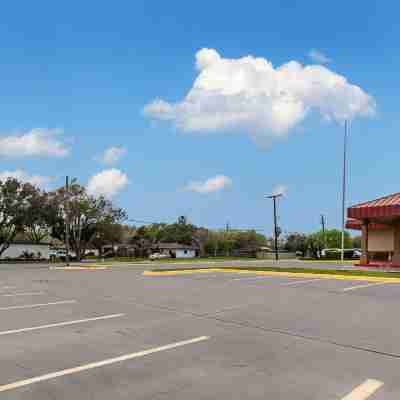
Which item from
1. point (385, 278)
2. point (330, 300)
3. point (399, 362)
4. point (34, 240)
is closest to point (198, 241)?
point (34, 240)

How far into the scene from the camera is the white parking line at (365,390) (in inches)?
188

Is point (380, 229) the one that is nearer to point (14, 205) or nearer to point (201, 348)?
point (201, 348)

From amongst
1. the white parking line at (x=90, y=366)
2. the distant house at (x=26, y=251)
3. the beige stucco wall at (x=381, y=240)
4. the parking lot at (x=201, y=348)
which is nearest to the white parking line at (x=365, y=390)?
the parking lot at (x=201, y=348)

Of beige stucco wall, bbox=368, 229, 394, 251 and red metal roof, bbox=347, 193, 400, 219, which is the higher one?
red metal roof, bbox=347, 193, 400, 219

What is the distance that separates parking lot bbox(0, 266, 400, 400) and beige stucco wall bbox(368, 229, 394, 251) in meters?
23.6

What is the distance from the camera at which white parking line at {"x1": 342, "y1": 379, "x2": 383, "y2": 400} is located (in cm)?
477

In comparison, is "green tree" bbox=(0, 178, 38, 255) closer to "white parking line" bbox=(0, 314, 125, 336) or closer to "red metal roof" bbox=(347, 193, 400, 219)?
"red metal roof" bbox=(347, 193, 400, 219)

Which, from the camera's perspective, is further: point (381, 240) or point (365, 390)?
point (381, 240)

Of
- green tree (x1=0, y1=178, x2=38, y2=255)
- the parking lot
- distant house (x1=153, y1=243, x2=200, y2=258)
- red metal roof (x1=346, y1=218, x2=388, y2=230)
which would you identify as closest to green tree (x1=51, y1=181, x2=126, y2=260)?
green tree (x1=0, y1=178, x2=38, y2=255)

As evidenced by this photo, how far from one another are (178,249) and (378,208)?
6766cm

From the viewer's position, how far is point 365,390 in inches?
197

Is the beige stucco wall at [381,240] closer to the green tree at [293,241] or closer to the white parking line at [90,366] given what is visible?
the white parking line at [90,366]

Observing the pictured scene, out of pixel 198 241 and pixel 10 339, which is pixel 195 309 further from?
pixel 198 241

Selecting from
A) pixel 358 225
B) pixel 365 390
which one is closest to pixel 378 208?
pixel 358 225
